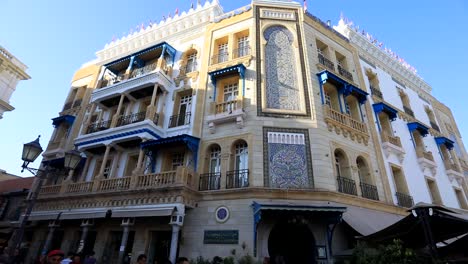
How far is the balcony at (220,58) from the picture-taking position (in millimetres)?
15039

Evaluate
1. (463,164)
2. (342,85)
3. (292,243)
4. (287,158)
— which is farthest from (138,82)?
(463,164)

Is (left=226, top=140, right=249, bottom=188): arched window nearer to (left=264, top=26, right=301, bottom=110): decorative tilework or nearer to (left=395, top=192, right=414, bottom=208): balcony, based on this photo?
(left=264, top=26, right=301, bottom=110): decorative tilework

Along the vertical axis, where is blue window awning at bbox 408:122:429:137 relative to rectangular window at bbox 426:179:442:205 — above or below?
above

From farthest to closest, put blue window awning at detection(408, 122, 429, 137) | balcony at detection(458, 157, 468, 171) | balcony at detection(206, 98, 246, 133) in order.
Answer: balcony at detection(458, 157, 468, 171), blue window awning at detection(408, 122, 429, 137), balcony at detection(206, 98, 246, 133)

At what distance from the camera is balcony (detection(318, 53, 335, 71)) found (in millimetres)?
14863

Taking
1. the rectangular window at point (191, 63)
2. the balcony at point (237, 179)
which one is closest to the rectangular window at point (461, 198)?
the balcony at point (237, 179)

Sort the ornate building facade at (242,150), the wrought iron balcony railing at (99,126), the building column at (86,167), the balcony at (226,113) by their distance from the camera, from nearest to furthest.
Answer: the ornate building facade at (242,150) < the balcony at (226,113) < the building column at (86,167) < the wrought iron balcony railing at (99,126)

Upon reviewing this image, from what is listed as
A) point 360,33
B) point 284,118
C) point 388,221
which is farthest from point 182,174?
point 360,33

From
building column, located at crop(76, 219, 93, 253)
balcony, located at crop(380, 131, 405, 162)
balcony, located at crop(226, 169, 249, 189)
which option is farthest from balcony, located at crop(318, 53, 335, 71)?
building column, located at crop(76, 219, 93, 253)

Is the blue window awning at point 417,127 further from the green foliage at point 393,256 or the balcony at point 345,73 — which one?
the green foliage at point 393,256

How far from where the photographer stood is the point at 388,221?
37.7ft

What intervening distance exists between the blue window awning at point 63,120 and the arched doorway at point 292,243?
16079 millimetres

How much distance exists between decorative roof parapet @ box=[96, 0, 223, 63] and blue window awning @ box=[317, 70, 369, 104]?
8.28 meters

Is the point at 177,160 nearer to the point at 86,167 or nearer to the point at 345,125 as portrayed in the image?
the point at 86,167
